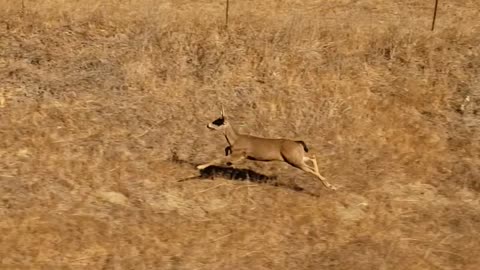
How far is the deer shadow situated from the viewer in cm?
1232

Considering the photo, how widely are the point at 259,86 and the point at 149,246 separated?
6086mm

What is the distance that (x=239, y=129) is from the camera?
47.2ft

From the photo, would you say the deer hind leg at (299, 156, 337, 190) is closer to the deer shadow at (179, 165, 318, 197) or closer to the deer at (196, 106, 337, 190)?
the deer at (196, 106, 337, 190)

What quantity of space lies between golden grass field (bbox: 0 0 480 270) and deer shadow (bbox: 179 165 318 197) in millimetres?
48

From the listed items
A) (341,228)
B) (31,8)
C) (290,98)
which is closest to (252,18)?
(290,98)

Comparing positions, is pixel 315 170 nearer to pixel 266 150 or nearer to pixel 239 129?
pixel 266 150

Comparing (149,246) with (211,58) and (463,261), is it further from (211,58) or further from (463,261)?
(211,58)

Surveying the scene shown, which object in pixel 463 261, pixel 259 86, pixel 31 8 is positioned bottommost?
pixel 463 261

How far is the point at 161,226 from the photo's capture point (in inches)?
424

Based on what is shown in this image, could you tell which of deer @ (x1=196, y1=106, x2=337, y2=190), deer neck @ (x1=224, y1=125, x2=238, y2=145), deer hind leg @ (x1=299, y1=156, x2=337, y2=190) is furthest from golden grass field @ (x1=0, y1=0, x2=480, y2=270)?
deer neck @ (x1=224, y1=125, x2=238, y2=145)

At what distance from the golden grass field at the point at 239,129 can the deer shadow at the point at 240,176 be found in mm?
48

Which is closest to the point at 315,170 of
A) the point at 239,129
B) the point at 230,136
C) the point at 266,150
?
the point at 266,150

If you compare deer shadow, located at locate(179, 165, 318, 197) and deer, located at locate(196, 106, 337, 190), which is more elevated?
deer, located at locate(196, 106, 337, 190)

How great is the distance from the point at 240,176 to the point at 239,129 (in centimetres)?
202
